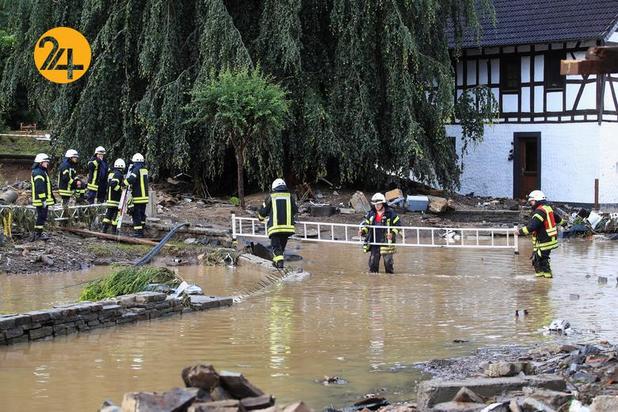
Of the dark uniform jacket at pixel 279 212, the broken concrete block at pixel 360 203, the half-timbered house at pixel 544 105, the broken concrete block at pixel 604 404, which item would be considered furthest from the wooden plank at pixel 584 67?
the half-timbered house at pixel 544 105

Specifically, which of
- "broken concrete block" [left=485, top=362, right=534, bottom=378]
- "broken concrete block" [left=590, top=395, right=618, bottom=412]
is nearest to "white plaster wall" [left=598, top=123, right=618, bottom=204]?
"broken concrete block" [left=485, top=362, right=534, bottom=378]

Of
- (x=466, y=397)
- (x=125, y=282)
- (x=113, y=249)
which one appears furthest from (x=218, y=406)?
(x=113, y=249)

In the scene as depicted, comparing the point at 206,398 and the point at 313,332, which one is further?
the point at 313,332

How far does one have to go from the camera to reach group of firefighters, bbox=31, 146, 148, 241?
20.4m

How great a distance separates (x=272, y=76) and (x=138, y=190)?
8.60m

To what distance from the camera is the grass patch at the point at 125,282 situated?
13961 millimetres

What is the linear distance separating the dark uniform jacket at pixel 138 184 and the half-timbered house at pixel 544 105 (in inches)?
658

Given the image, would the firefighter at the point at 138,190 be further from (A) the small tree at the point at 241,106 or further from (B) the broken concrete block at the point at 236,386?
(B) the broken concrete block at the point at 236,386

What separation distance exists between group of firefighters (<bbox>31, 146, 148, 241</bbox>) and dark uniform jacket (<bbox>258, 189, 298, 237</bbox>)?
14.7 feet

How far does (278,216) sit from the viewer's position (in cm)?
1866

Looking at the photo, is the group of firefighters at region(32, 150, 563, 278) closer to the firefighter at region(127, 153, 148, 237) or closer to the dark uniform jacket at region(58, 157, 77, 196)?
the firefighter at region(127, 153, 148, 237)

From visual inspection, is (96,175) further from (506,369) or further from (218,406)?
(218,406)

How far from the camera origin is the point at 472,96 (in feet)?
123

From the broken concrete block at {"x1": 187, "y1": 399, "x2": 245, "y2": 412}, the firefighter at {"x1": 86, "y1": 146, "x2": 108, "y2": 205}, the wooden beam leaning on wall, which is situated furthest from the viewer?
the firefighter at {"x1": 86, "y1": 146, "x2": 108, "y2": 205}
